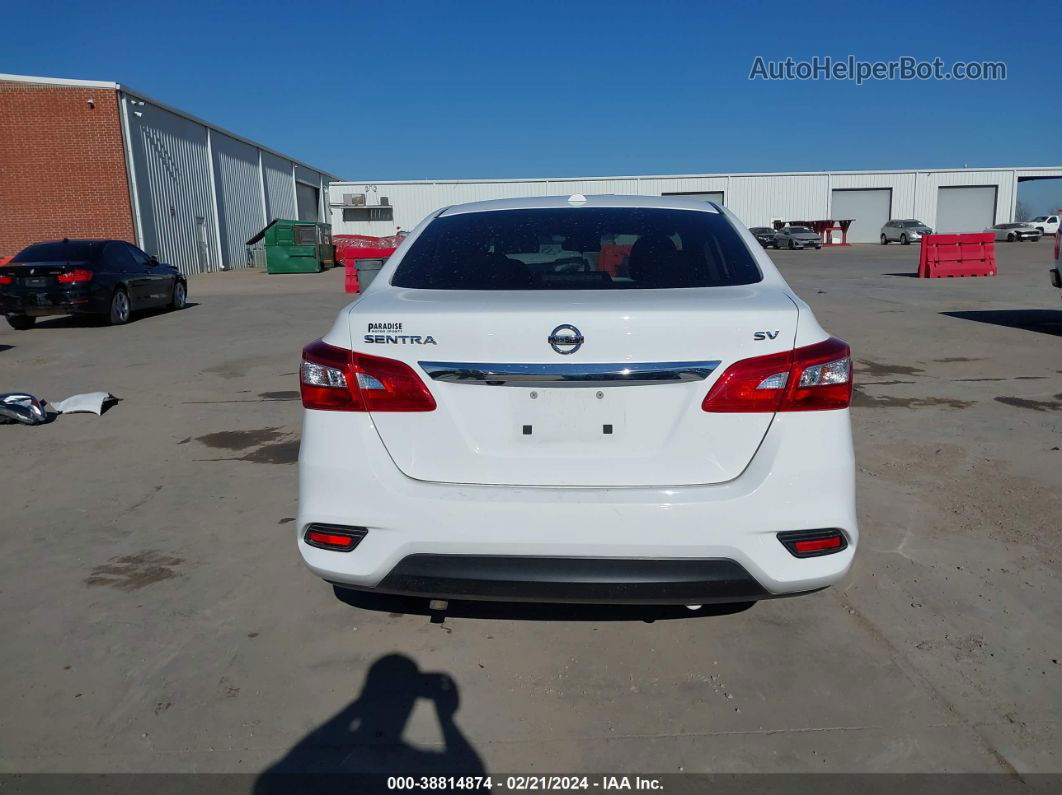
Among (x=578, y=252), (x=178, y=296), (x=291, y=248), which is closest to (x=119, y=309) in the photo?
(x=178, y=296)

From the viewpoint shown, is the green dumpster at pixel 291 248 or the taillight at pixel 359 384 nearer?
the taillight at pixel 359 384

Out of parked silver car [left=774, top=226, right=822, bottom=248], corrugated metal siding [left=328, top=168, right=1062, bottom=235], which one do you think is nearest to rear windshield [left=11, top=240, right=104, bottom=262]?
parked silver car [left=774, top=226, right=822, bottom=248]

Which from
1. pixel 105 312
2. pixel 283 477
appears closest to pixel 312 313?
pixel 105 312

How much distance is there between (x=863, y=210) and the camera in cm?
5681

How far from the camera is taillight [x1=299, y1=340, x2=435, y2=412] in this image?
100 inches

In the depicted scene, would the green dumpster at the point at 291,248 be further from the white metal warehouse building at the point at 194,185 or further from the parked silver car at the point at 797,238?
the parked silver car at the point at 797,238

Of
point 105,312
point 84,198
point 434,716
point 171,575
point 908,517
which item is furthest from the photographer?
point 84,198

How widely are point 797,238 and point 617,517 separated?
4693cm

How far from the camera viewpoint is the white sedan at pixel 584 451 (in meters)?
2.47

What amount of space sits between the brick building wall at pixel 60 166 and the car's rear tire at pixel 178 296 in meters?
10.8

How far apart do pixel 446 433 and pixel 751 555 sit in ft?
3.36

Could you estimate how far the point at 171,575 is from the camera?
3.80 metres

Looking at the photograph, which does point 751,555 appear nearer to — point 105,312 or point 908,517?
point 908,517

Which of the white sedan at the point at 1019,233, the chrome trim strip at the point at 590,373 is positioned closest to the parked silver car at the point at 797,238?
the white sedan at the point at 1019,233
